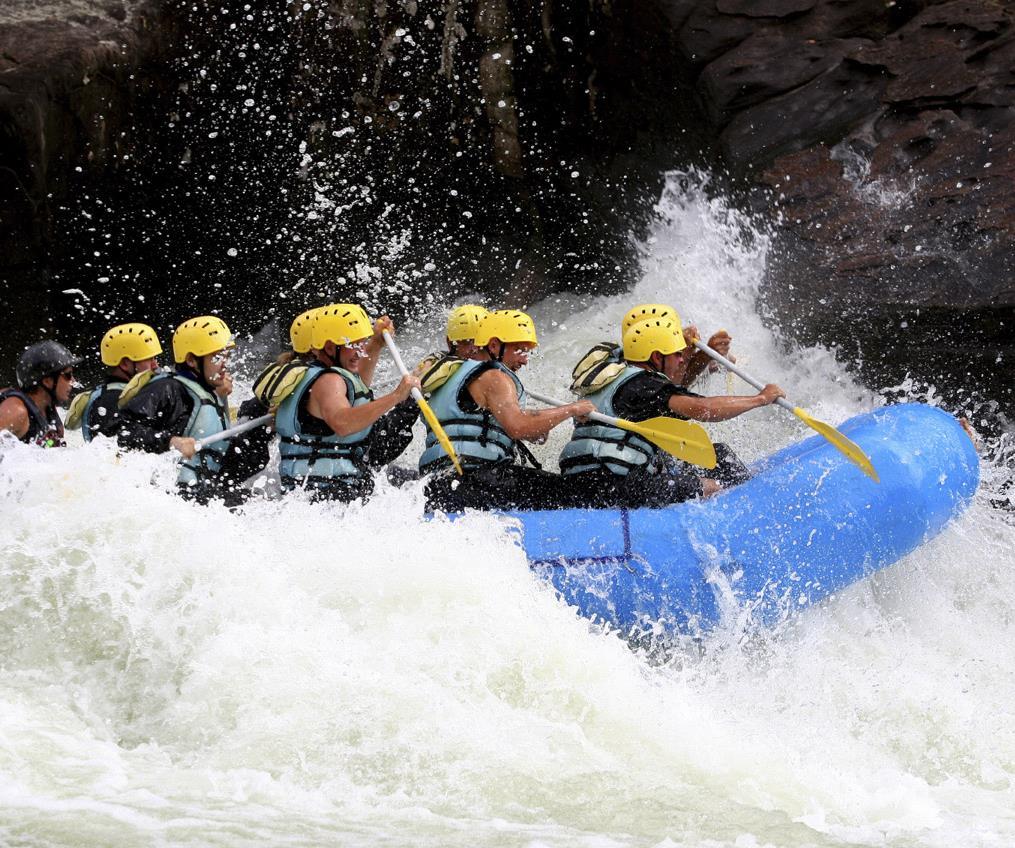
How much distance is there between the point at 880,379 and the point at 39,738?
587 cm

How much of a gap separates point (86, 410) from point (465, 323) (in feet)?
5.97

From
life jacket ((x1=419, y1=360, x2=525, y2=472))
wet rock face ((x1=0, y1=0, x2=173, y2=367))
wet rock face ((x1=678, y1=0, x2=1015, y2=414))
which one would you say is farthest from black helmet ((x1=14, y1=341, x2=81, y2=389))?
wet rock face ((x1=678, y1=0, x2=1015, y2=414))

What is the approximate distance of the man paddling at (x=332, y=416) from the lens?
5.05 m

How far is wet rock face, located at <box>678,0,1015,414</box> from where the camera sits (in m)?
7.95

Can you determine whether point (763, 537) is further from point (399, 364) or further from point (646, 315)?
point (399, 364)

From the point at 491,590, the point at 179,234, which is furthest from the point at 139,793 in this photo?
the point at 179,234

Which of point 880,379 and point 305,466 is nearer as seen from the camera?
point 305,466

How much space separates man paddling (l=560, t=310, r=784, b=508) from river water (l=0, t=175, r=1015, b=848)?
0.80 m

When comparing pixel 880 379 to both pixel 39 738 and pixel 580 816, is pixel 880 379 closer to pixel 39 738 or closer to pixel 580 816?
pixel 580 816

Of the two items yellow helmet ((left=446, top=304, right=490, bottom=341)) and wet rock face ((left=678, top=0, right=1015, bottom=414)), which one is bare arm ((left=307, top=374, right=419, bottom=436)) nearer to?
yellow helmet ((left=446, top=304, right=490, bottom=341))

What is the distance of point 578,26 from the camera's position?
9.01 m

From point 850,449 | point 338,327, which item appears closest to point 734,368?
point 850,449

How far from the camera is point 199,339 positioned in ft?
17.8

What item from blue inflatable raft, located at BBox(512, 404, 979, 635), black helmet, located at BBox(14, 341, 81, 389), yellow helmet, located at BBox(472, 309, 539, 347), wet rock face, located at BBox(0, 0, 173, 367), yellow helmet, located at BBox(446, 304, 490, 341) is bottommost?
blue inflatable raft, located at BBox(512, 404, 979, 635)
